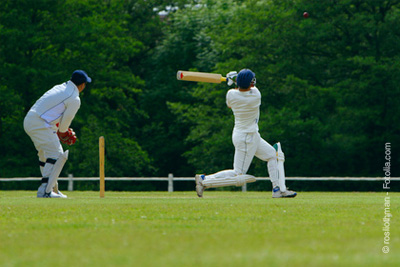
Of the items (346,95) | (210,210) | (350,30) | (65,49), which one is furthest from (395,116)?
(210,210)

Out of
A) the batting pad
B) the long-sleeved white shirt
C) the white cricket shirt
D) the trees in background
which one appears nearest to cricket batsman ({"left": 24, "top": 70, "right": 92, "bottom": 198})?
the long-sleeved white shirt

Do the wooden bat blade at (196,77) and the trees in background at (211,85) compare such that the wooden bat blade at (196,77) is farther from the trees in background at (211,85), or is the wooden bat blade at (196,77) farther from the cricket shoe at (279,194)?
the trees in background at (211,85)

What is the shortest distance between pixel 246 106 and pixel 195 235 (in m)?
5.58

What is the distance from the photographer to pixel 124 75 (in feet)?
126

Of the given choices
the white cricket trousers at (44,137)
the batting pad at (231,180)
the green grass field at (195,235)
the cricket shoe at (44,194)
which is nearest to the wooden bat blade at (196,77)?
the batting pad at (231,180)

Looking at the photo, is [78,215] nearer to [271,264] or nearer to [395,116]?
→ [271,264]

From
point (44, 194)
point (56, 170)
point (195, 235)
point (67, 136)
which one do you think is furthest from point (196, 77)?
point (195, 235)

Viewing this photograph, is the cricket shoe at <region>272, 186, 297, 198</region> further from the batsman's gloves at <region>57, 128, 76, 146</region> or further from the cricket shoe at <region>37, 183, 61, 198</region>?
the cricket shoe at <region>37, 183, 61, 198</region>

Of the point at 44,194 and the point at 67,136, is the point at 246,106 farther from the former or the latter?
the point at 44,194

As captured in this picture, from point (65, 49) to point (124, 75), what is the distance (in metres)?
4.00

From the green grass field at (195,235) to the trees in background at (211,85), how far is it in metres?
22.6

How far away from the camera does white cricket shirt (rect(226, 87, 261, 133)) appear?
460 inches

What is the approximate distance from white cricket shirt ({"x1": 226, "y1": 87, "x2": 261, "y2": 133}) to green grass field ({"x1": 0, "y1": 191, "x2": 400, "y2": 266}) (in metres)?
2.24

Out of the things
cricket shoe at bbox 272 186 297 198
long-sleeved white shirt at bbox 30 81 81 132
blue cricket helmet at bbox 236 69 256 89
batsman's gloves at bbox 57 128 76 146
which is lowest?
cricket shoe at bbox 272 186 297 198
